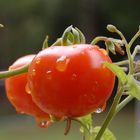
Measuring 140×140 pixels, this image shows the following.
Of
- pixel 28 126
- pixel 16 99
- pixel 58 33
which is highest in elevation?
pixel 16 99

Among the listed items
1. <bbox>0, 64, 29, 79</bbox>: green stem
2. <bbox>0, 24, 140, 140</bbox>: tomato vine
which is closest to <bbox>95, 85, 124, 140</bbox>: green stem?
<bbox>0, 24, 140, 140</bbox>: tomato vine

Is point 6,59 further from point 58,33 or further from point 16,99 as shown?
point 16,99

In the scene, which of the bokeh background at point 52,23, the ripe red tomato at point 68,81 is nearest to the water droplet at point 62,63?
the ripe red tomato at point 68,81

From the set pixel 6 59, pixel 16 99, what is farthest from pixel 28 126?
pixel 16 99

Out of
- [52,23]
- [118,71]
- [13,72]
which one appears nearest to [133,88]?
[118,71]

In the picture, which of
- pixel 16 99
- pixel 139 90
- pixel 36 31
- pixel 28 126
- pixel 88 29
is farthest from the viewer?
pixel 88 29

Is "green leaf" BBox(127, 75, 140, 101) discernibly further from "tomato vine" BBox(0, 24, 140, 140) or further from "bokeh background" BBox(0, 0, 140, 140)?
"bokeh background" BBox(0, 0, 140, 140)
